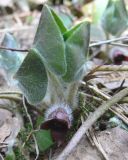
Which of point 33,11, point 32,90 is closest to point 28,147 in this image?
point 32,90

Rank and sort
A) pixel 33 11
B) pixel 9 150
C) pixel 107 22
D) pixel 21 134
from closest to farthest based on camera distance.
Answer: pixel 9 150 < pixel 21 134 < pixel 107 22 < pixel 33 11

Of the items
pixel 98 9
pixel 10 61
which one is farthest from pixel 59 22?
pixel 98 9

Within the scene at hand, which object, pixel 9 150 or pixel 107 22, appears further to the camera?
pixel 107 22

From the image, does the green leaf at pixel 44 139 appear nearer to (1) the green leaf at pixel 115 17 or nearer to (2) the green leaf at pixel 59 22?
(2) the green leaf at pixel 59 22

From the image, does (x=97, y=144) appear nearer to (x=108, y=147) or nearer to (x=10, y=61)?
(x=108, y=147)

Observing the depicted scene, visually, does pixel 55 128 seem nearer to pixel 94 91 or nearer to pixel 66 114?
pixel 66 114

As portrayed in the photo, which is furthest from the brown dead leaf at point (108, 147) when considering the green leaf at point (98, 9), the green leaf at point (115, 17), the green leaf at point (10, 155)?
the green leaf at point (98, 9)

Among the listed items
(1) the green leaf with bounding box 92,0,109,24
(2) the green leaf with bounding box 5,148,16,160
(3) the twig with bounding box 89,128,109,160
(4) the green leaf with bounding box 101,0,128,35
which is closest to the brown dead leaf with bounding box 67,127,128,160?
(3) the twig with bounding box 89,128,109,160

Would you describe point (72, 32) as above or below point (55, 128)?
above
